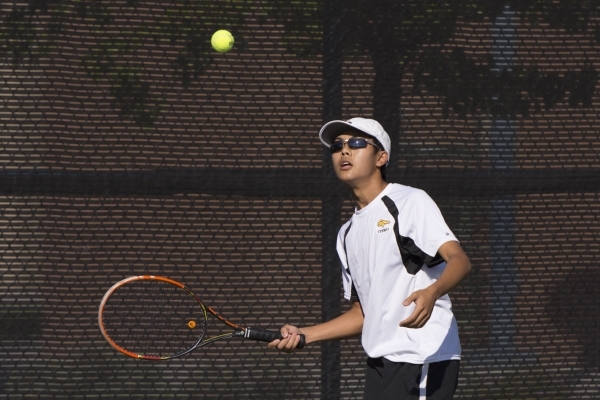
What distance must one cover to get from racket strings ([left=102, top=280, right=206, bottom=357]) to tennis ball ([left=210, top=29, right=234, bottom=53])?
100 centimetres

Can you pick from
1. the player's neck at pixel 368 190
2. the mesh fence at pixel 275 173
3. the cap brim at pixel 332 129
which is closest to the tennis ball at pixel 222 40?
the mesh fence at pixel 275 173

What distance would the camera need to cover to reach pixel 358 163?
3.23 metres

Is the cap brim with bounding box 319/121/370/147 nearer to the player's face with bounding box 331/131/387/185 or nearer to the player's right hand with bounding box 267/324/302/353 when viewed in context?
the player's face with bounding box 331/131/387/185

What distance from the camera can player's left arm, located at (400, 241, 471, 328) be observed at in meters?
2.62

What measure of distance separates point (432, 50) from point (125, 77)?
1.32 meters

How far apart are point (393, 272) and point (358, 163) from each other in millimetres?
382

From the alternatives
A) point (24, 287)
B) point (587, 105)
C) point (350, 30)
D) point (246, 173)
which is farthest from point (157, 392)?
point (587, 105)

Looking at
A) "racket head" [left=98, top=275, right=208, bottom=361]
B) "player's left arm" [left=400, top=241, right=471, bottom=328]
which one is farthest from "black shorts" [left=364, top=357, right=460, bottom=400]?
"racket head" [left=98, top=275, right=208, bottom=361]

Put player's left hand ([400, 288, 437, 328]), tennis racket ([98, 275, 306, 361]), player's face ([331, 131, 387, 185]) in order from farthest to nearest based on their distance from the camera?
tennis racket ([98, 275, 306, 361]), player's face ([331, 131, 387, 185]), player's left hand ([400, 288, 437, 328])

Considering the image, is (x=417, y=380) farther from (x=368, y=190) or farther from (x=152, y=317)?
(x=152, y=317)

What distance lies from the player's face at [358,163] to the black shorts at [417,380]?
1.97ft

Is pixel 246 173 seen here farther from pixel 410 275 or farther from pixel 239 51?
pixel 410 275

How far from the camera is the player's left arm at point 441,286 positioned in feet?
8.61

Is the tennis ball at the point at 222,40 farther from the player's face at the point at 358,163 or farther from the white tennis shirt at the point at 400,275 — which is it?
the white tennis shirt at the point at 400,275
